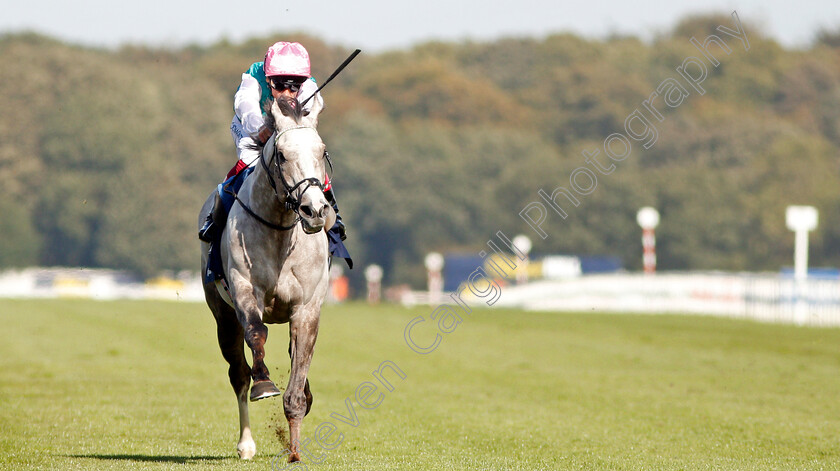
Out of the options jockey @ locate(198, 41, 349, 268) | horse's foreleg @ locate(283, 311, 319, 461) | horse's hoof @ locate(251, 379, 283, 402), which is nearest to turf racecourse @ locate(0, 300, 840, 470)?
horse's foreleg @ locate(283, 311, 319, 461)

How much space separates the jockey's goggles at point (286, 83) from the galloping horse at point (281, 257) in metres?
0.43

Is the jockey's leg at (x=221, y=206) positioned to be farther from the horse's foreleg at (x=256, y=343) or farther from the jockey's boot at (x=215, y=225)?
the horse's foreleg at (x=256, y=343)

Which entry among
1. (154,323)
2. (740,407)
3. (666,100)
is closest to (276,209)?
(740,407)

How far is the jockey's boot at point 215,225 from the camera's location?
29.2ft

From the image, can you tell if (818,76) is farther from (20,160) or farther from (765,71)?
(20,160)

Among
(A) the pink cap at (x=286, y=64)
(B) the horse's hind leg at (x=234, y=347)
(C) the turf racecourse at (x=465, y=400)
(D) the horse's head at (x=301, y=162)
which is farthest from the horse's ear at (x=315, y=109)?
(C) the turf racecourse at (x=465, y=400)

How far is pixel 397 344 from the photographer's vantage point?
22359 mm

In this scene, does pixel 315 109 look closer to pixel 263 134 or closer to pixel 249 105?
pixel 263 134

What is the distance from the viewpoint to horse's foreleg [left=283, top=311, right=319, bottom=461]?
26.4ft

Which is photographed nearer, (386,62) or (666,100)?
(666,100)

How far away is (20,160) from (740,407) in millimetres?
68005

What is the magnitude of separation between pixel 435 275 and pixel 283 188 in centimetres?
5690

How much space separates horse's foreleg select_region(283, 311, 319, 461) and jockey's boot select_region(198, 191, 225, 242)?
1063 millimetres

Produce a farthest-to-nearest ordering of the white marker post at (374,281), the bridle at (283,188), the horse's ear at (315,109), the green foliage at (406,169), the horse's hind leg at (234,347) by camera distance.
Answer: the white marker post at (374,281), the green foliage at (406,169), the horse's hind leg at (234,347), the horse's ear at (315,109), the bridle at (283,188)
